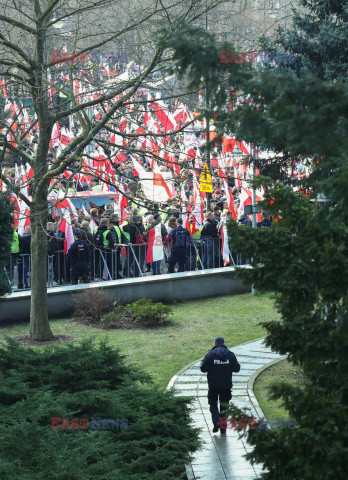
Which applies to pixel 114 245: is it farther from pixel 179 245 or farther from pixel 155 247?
pixel 179 245

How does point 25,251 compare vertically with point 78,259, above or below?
above

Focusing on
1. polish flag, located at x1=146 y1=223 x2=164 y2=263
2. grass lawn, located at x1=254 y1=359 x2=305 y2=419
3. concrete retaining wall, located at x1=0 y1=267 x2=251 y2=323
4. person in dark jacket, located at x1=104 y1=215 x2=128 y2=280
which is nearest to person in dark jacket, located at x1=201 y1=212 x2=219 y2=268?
concrete retaining wall, located at x1=0 y1=267 x2=251 y2=323

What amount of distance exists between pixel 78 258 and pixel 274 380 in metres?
7.57

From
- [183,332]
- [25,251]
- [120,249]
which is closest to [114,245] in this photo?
[120,249]

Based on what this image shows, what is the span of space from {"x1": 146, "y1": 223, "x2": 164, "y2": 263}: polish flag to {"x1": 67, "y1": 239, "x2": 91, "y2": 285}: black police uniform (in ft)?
6.18

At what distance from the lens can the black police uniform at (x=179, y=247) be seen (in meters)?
19.5

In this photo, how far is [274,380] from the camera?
1202 centimetres

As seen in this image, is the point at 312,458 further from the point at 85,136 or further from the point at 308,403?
the point at 85,136

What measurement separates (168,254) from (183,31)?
53.2ft

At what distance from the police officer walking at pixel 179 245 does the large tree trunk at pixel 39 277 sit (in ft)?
18.7

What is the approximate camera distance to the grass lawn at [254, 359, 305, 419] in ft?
34.6

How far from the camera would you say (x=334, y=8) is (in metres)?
12.1

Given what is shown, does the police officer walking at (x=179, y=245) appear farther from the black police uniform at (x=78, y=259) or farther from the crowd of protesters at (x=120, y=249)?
the black police uniform at (x=78, y=259)

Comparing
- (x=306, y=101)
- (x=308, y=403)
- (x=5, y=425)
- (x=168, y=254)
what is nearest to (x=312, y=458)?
(x=308, y=403)
